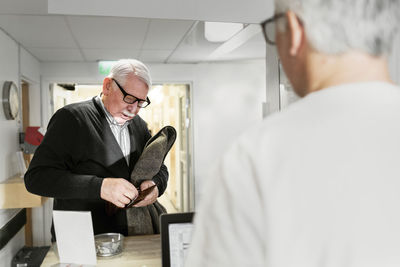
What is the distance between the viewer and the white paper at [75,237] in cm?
118

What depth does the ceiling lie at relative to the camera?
2777mm

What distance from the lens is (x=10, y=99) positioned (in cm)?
299

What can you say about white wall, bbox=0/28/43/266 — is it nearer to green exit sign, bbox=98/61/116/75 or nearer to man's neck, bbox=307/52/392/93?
green exit sign, bbox=98/61/116/75

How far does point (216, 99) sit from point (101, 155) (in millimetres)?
3216

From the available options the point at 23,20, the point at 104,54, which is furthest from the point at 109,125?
the point at 104,54

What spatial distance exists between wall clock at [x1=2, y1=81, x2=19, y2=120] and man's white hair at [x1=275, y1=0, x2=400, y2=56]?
299 cm

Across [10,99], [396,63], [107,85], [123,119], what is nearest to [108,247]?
[123,119]

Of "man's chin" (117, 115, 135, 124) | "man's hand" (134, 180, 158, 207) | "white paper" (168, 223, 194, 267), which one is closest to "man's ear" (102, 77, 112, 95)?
"man's chin" (117, 115, 135, 124)

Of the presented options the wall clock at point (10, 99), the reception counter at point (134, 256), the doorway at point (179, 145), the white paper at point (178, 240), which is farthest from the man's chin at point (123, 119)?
the doorway at point (179, 145)

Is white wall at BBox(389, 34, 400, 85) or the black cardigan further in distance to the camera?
the black cardigan

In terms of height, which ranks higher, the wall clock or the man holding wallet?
the wall clock

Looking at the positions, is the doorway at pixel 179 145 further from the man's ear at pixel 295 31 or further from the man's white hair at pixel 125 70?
the man's ear at pixel 295 31

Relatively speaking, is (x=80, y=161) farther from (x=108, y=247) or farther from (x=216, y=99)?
(x=216, y=99)

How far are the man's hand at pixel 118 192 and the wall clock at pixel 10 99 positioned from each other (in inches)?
77.9
